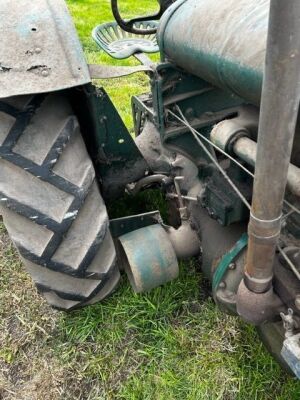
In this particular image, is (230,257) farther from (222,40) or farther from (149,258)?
(222,40)

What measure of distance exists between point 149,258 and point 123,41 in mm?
1000

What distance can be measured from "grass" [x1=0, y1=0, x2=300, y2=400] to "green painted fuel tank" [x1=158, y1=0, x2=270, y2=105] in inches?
34.5

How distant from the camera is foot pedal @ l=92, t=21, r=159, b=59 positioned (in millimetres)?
1736

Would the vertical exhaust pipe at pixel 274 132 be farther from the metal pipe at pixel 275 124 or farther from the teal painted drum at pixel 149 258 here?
the teal painted drum at pixel 149 258

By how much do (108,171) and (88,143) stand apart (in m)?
0.14

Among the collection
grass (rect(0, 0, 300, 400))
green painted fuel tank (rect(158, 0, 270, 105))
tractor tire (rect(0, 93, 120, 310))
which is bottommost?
grass (rect(0, 0, 300, 400))

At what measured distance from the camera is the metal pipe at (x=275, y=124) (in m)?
0.59

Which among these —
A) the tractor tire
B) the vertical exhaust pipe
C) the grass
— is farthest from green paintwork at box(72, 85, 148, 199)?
the vertical exhaust pipe

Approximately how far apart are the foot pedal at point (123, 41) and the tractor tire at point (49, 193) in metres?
0.54

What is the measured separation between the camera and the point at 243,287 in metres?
1.02

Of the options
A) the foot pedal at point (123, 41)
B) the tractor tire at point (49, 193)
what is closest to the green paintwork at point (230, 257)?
the tractor tire at point (49, 193)

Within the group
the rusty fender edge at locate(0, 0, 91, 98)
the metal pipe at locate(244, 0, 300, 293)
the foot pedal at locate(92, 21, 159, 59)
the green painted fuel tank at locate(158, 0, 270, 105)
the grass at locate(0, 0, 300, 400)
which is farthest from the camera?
the foot pedal at locate(92, 21, 159, 59)

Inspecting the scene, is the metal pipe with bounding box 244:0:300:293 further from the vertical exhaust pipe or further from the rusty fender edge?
the rusty fender edge

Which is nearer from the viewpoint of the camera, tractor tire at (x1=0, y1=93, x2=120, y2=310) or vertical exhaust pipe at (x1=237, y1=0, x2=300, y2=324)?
vertical exhaust pipe at (x1=237, y1=0, x2=300, y2=324)
